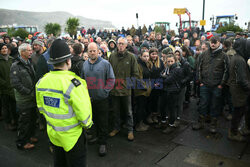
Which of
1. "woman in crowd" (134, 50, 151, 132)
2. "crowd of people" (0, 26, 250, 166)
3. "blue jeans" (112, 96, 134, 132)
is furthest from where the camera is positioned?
"woman in crowd" (134, 50, 151, 132)

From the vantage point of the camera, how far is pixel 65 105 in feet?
7.11

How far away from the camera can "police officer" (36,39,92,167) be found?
213 centimetres

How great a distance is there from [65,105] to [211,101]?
11.7 feet

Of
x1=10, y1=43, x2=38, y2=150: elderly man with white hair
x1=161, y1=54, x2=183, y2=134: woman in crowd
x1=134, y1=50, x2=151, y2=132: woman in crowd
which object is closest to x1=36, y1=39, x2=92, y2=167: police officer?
x1=10, y1=43, x2=38, y2=150: elderly man with white hair

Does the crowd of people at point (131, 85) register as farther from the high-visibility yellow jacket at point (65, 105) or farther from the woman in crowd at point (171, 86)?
the high-visibility yellow jacket at point (65, 105)

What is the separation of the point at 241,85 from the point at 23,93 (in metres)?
4.31

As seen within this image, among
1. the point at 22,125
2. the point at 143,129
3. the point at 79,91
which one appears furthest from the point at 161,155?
the point at 22,125

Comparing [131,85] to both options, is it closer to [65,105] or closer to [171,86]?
[171,86]

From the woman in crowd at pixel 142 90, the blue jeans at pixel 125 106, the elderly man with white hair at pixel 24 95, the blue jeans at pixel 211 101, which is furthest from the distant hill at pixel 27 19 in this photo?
the blue jeans at pixel 211 101

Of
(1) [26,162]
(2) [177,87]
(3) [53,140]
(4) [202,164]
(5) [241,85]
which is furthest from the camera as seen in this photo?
(2) [177,87]

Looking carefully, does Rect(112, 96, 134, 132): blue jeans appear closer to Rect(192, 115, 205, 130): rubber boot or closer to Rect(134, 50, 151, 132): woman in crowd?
Rect(134, 50, 151, 132): woman in crowd

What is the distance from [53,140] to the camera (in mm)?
2350

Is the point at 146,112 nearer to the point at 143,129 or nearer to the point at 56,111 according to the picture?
the point at 143,129

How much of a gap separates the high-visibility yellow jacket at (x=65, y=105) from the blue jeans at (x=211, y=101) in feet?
10.6
